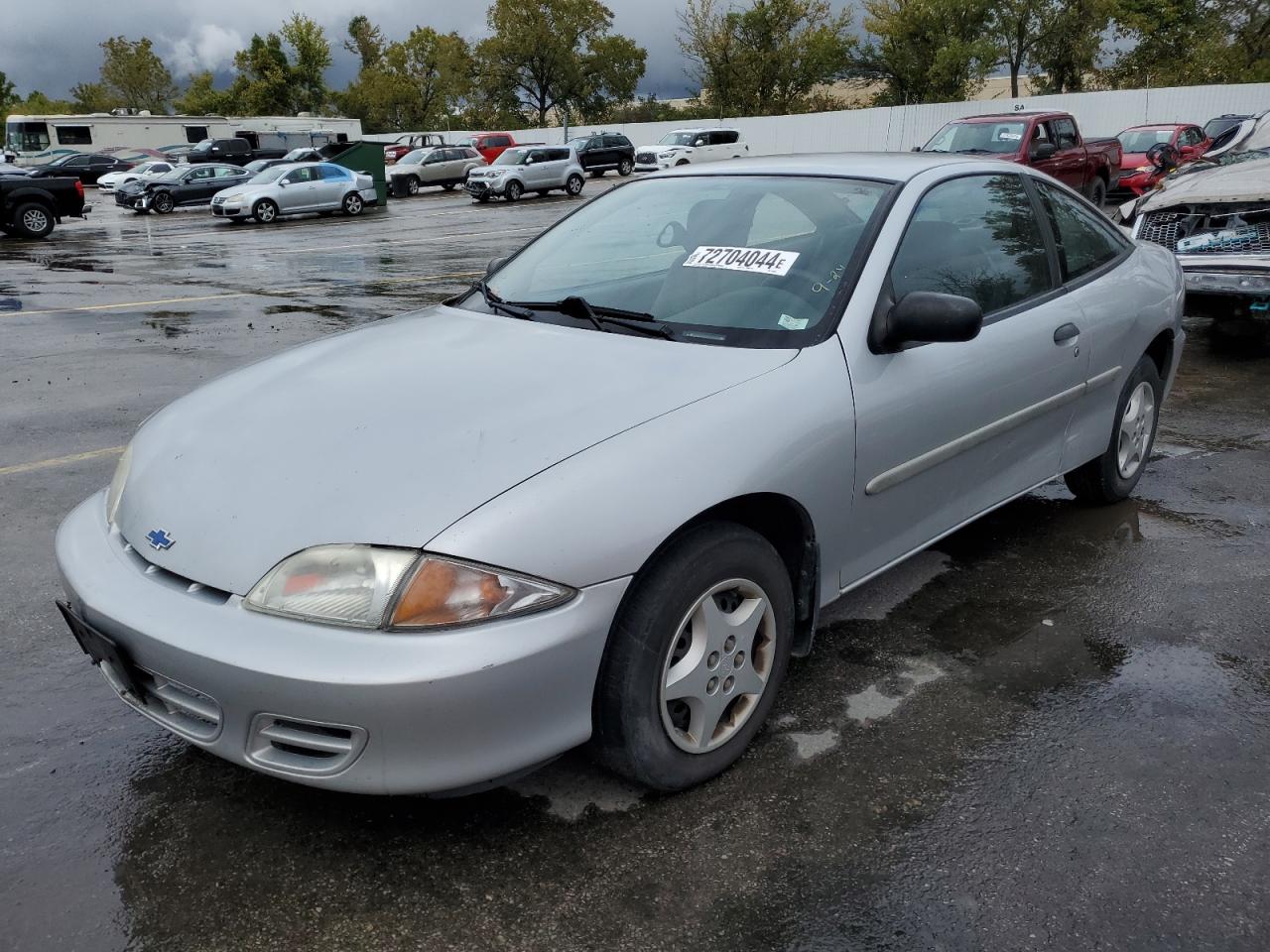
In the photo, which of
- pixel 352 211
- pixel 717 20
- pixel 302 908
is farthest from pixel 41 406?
pixel 717 20

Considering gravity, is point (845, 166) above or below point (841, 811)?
above

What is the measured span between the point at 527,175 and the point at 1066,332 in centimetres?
2865

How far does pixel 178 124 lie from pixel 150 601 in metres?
57.4

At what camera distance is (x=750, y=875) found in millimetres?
2428

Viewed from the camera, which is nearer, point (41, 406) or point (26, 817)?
point (26, 817)

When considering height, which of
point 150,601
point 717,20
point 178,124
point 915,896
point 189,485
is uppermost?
point 717,20

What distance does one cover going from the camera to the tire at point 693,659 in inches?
95.7

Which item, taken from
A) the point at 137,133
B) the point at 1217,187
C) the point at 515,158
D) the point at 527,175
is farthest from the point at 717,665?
the point at 137,133

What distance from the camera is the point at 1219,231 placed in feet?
25.9

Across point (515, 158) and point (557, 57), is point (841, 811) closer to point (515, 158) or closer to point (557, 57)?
point (515, 158)

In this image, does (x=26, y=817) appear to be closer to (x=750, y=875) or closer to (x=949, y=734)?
(x=750, y=875)

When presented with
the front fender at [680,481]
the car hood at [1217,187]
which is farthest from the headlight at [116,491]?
the car hood at [1217,187]

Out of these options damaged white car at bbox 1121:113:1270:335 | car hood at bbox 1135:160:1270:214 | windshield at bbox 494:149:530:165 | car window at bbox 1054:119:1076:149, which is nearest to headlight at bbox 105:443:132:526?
damaged white car at bbox 1121:113:1270:335

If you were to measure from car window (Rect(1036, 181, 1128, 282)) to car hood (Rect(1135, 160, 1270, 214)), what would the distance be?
12.9 feet
